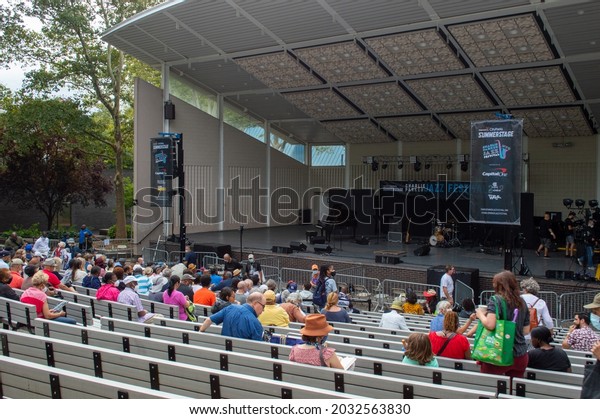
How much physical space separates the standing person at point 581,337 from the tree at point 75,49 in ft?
74.2

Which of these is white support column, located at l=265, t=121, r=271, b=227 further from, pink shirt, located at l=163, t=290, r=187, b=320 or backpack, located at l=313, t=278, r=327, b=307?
pink shirt, located at l=163, t=290, r=187, b=320

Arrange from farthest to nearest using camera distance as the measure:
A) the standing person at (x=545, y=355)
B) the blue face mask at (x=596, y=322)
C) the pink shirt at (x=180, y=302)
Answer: the pink shirt at (x=180, y=302) → the blue face mask at (x=596, y=322) → the standing person at (x=545, y=355)

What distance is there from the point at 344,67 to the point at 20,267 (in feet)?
45.3

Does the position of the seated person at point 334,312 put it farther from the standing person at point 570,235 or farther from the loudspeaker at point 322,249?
the standing person at point 570,235

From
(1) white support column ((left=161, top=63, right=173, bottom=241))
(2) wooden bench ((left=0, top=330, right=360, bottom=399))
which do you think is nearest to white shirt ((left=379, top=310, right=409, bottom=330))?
(2) wooden bench ((left=0, top=330, right=360, bottom=399))

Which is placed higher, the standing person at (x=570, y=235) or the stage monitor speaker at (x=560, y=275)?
the standing person at (x=570, y=235)

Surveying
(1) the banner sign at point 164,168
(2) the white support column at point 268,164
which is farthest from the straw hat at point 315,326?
(2) the white support column at point 268,164

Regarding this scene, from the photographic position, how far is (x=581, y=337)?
5.83 metres

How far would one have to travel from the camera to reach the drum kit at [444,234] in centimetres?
2222

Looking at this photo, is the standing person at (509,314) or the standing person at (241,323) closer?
the standing person at (509,314)

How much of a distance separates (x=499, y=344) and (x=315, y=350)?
139cm

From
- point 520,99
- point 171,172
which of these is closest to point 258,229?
point 171,172

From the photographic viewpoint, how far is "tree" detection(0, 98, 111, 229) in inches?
955

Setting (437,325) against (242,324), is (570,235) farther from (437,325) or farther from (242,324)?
(242,324)
